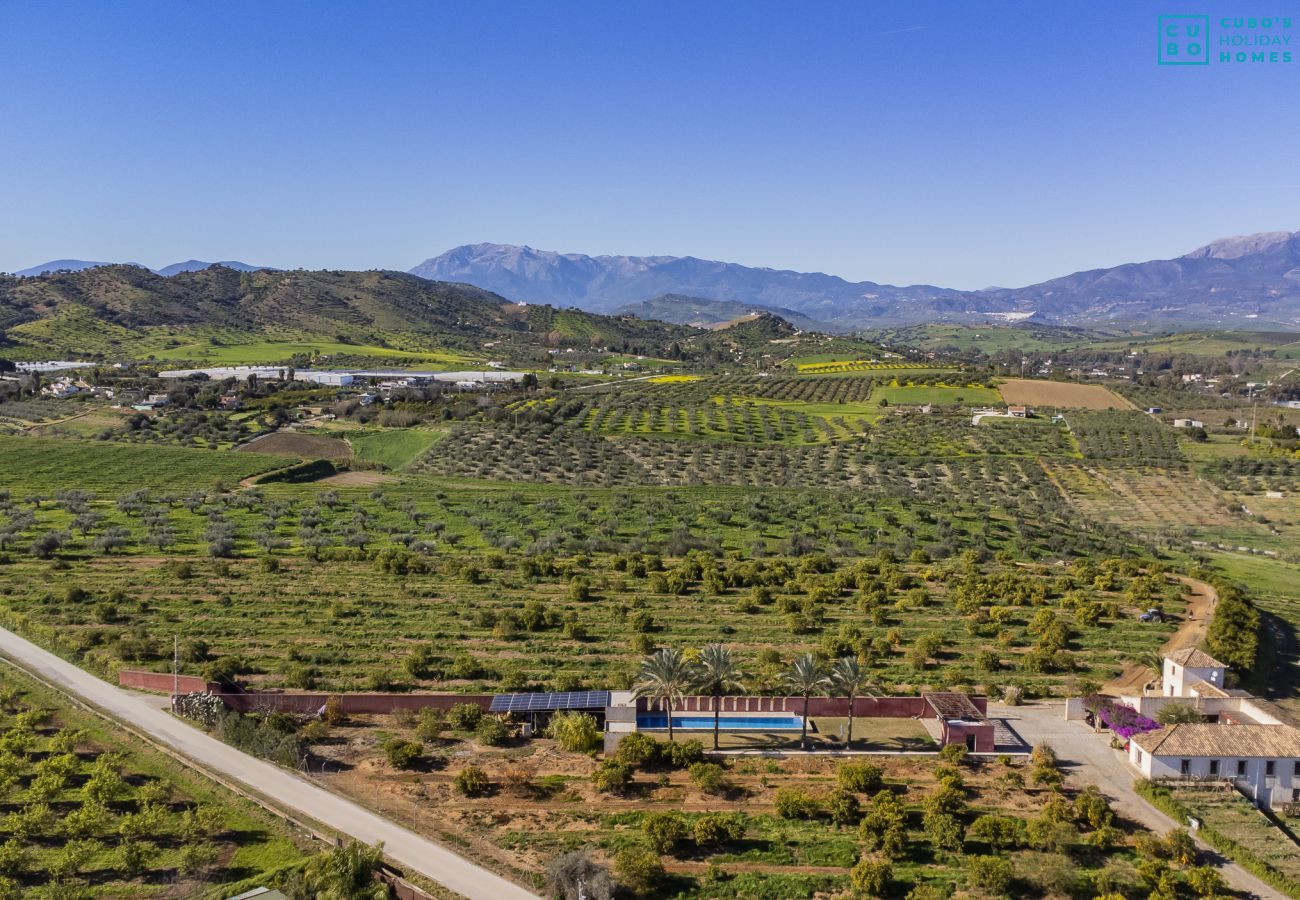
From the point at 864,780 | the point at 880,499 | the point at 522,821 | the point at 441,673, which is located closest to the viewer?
the point at 522,821

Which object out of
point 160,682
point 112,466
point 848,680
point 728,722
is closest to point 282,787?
point 160,682

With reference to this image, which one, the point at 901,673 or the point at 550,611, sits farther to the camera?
the point at 550,611

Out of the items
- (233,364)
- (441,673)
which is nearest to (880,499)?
(441,673)

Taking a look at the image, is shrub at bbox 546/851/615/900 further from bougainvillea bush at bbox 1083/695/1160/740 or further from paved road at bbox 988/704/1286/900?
bougainvillea bush at bbox 1083/695/1160/740

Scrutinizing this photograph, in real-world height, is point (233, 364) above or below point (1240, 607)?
above

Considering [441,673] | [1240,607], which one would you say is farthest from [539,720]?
[1240,607]

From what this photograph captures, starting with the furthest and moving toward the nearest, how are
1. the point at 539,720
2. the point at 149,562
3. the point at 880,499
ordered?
the point at 880,499, the point at 149,562, the point at 539,720

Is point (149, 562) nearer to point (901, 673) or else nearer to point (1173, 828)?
point (901, 673)
